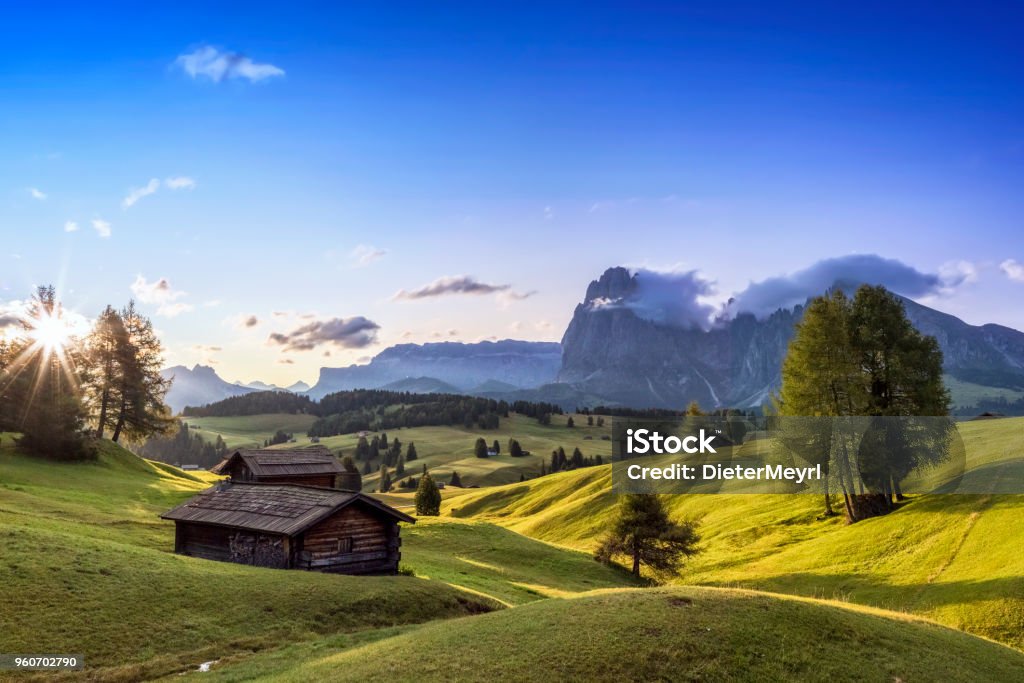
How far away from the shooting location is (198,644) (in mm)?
21672

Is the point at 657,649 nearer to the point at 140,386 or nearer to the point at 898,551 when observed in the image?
the point at 898,551

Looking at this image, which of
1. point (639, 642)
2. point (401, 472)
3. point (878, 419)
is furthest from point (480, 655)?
point (401, 472)

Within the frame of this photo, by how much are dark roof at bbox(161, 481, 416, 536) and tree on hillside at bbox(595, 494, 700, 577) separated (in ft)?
72.2

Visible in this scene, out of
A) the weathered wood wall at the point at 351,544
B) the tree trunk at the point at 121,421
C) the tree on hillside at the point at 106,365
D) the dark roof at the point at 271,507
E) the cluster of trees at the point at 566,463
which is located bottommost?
the cluster of trees at the point at 566,463

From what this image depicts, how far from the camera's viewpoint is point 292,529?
32.7 metres

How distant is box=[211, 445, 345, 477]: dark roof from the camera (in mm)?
50750

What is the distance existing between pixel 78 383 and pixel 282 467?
3258 centimetres

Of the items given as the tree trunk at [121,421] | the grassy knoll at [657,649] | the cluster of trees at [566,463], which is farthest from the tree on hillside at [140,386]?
the cluster of trees at [566,463]

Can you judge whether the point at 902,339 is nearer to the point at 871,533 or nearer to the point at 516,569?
the point at 871,533

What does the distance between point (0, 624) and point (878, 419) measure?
51625 mm

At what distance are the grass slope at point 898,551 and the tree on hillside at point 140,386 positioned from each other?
55.1 m

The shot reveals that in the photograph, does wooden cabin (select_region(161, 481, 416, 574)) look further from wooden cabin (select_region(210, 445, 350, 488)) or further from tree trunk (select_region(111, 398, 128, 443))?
tree trunk (select_region(111, 398, 128, 443))

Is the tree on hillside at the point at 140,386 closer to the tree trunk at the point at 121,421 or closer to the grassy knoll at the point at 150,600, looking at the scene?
the tree trunk at the point at 121,421

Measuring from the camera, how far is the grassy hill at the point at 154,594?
2067 centimetres
